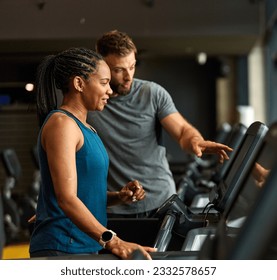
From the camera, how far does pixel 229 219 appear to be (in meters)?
1.76

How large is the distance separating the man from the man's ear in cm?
54

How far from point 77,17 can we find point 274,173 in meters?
1.59

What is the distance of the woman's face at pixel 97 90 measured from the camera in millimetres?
2098

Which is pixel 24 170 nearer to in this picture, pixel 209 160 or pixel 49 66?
pixel 209 160

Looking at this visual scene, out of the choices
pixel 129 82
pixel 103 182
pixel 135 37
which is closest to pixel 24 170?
pixel 135 37

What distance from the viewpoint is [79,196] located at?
81.4 inches

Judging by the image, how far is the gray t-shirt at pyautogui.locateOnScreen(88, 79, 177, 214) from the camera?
2828 millimetres

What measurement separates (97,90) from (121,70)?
505mm

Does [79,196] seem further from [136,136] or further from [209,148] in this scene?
[136,136]

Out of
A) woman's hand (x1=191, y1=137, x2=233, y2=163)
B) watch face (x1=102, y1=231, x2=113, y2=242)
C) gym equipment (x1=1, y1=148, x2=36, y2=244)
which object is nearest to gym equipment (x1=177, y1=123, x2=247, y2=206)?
woman's hand (x1=191, y1=137, x2=233, y2=163)

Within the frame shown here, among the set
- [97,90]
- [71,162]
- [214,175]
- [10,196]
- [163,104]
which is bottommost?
[10,196]

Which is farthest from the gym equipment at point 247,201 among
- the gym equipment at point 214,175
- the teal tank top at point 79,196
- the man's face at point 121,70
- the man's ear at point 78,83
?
the man's face at point 121,70

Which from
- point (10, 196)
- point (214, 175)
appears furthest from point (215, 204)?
point (10, 196)
